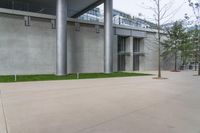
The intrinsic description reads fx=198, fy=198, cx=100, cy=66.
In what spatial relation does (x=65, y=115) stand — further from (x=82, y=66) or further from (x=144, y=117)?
(x=82, y=66)

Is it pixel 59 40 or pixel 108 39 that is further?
pixel 108 39

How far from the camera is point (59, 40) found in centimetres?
1778

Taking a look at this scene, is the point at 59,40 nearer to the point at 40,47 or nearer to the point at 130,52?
the point at 40,47

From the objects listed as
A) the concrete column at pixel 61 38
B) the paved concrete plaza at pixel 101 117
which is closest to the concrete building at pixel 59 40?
the concrete column at pixel 61 38

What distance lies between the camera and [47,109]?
18.5ft

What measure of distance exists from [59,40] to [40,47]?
300 cm

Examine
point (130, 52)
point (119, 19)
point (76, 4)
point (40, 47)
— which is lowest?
point (130, 52)

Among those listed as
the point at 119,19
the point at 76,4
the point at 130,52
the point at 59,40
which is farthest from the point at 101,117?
the point at 130,52

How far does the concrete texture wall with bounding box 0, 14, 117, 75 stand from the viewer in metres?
18.1

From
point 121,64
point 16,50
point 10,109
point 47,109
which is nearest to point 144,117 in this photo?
point 47,109

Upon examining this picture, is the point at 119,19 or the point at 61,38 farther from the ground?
the point at 119,19

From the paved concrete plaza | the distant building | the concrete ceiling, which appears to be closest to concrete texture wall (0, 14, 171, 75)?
the distant building

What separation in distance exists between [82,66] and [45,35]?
533cm

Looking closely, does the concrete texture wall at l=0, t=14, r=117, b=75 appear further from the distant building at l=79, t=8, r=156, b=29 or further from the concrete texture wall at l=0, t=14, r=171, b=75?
the distant building at l=79, t=8, r=156, b=29
